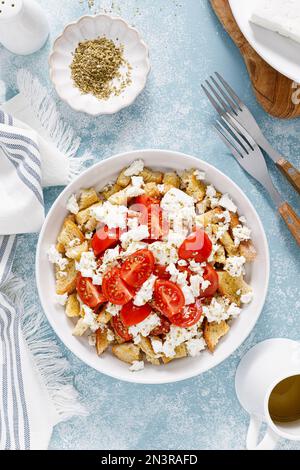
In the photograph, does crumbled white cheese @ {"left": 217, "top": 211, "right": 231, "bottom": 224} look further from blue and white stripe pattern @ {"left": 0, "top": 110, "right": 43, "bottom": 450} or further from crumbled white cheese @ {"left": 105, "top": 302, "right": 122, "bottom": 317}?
blue and white stripe pattern @ {"left": 0, "top": 110, "right": 43, "bottom": 450}

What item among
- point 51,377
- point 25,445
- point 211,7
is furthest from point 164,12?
point 25,445

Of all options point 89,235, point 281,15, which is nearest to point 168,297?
point 89,235

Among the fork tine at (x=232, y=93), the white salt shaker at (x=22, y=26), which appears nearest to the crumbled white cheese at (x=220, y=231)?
the fork tine at (x=232, y=93)

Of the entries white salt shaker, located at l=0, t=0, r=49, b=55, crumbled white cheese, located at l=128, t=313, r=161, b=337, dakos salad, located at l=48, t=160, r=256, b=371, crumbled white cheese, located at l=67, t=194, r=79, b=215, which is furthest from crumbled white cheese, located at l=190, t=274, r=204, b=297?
white salt shaker, located at l=0, t=0, r=49, b=55

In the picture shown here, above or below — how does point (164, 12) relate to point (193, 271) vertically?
above

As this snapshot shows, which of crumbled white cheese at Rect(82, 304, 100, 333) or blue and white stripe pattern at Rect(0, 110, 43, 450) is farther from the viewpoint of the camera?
blue and white stripe pattern at Rect(0, 110, 43, 450)

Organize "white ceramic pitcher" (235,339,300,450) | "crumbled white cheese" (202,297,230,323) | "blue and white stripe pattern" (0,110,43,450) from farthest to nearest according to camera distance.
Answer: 1. "blue and white stripe pattern" (0,110,43,450)
2. "crumbled white cheese" (202,297,230,323)
3. "white ceramic pitcher" (235,339,300,450)
